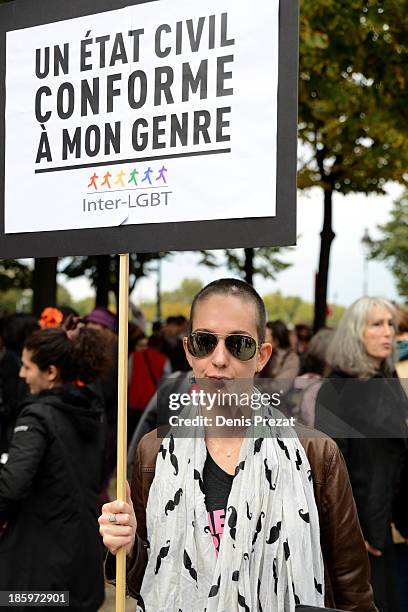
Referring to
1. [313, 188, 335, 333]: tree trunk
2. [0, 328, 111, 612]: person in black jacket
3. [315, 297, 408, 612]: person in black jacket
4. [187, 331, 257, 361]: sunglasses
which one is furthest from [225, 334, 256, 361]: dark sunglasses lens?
[313, 188, 335, 333]: tree trunk

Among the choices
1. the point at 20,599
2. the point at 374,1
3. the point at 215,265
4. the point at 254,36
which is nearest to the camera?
the point at 254,36

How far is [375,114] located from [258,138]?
22.0ft

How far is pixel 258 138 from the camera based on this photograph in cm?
223

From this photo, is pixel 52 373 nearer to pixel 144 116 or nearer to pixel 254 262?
pixel 144 116

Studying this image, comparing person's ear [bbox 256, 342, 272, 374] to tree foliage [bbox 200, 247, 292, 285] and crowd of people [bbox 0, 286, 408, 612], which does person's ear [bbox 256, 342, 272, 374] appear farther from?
tree foliage [bbox 200, 247, 292, 285]

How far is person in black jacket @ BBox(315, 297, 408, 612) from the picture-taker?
379cm

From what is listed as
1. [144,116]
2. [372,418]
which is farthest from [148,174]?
[372,418]

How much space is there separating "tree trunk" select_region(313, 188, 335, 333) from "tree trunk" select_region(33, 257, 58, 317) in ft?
21.1

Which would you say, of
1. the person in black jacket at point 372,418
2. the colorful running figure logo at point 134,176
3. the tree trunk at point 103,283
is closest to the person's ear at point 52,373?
the person in black jacket at point 372,418

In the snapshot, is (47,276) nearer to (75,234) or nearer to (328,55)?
(328,55)

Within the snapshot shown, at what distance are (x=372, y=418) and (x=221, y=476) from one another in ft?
5.23

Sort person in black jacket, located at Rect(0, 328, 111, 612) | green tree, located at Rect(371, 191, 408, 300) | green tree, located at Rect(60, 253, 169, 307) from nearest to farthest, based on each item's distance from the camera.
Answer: person in black jacket, located at Rect(0, 328, 111, 612)
green tree, located at Rect(60, 253, 169, 307)
green tree, located at Rect(371, 191, 408, 300)

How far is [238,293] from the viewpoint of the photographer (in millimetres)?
2441

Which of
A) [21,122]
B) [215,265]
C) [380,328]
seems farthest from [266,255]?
[21,122]
